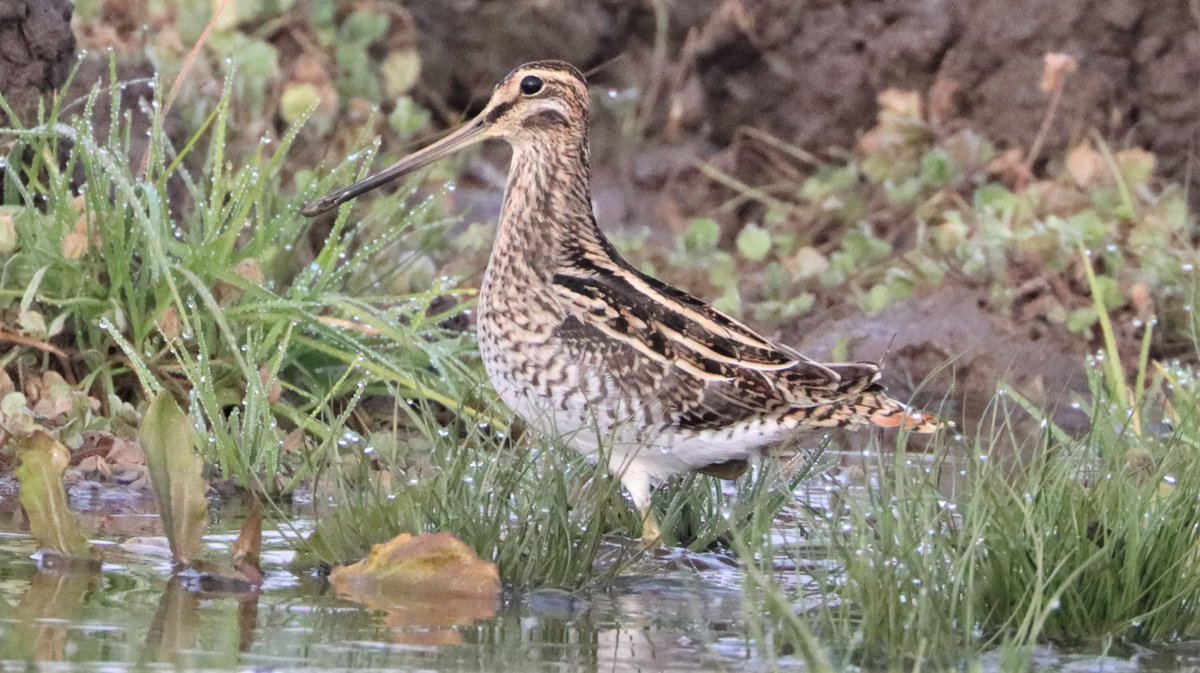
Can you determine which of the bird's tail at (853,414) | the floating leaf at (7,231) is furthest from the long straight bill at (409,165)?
the bird's tail at (853,414)

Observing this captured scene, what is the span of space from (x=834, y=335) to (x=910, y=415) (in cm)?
276

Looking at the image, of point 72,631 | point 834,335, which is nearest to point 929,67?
point 834,335

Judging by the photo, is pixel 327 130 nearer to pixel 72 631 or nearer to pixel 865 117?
pixel 865 117

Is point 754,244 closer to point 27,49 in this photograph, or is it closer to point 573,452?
point 27,49

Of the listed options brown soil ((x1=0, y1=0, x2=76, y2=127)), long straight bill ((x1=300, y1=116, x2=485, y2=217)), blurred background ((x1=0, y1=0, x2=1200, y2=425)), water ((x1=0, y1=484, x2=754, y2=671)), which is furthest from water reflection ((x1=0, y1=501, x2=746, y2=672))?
blurred background ((x1=0, y1=0, x2=1200, y2=425))

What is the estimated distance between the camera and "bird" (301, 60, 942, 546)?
4672mm

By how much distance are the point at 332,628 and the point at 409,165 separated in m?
1.98

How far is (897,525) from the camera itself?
3674 mm

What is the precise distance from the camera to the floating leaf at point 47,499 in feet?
13.5

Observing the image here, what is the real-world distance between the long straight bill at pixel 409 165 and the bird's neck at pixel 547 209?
13cm

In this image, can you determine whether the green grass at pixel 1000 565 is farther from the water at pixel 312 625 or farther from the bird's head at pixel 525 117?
the bird's head at pixel 525 117

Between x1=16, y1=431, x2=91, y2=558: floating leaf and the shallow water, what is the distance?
0.07 metres

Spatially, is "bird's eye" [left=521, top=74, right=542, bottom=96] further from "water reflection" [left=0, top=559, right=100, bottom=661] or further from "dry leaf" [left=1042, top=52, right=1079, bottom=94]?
"dry leaf" [left=1042, top=52, right=1079, bottom=94]

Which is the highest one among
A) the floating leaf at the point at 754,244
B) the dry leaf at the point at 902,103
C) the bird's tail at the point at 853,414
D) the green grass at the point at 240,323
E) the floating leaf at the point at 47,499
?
the dry leaf at the point at 902,103
